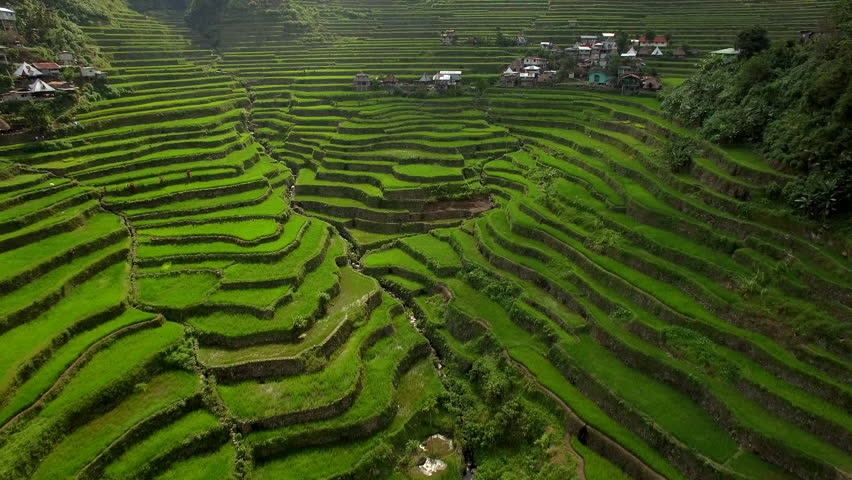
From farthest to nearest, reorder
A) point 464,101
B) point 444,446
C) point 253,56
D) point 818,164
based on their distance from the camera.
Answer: point 253,56 < point 464,101 < point 818,164 < point 444,446

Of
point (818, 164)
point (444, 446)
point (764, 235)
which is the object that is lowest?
point (444, 446)

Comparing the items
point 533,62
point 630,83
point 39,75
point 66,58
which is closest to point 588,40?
point 533,62

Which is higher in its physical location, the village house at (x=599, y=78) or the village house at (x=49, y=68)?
the village house at (x=49, y=68)

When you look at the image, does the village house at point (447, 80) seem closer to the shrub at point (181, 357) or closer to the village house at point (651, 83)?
the village house at point (651, 83)

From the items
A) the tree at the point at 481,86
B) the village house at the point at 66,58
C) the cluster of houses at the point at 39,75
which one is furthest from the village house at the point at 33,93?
the tree at the point at 481,86

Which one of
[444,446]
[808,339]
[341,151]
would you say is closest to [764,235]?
[808,339]

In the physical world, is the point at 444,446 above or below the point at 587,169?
below

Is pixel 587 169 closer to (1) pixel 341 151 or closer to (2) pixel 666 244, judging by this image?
(2) pixel 666 244

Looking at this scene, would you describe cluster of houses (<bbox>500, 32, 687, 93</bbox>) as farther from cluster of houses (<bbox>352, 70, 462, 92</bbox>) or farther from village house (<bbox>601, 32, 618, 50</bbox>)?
cluster of houses (<bbox>352, 70, 462, 92</bbox>)
